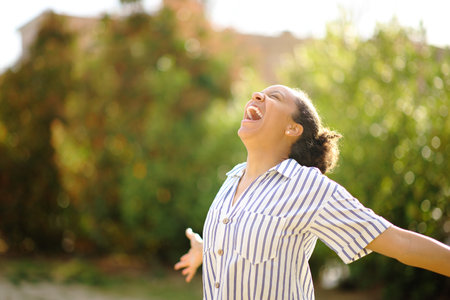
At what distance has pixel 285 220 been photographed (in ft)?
6.52

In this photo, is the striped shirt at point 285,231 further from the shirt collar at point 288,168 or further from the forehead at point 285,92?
the forehead at point 285,92

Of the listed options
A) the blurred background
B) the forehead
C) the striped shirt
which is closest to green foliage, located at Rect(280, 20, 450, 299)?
the blurred background

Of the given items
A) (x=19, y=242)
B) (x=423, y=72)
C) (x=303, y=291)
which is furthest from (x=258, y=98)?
(x=19, y=242)

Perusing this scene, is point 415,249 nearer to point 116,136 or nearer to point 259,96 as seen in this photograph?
point 259,96

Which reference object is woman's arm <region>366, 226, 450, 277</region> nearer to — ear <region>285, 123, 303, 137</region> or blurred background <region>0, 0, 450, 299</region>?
ear <region>285, 123, 303, 137</region>

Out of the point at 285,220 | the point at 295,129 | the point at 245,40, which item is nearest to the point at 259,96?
the point at 295,129

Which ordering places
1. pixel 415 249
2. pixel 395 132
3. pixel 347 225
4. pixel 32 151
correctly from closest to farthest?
pixel 415 249, pixel 347 225, pixel 395 132, pixel 32 151

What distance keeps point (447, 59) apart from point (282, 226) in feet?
14.7

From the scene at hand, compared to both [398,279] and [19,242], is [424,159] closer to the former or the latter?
[398,279]

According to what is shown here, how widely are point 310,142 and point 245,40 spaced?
881 centimetres

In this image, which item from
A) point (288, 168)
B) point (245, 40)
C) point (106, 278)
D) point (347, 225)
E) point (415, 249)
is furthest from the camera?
point (245, 40)

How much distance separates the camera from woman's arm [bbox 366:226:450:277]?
178 centimetres

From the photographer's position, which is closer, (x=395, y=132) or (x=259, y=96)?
(x=259, y=96)

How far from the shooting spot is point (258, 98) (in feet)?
7.48
